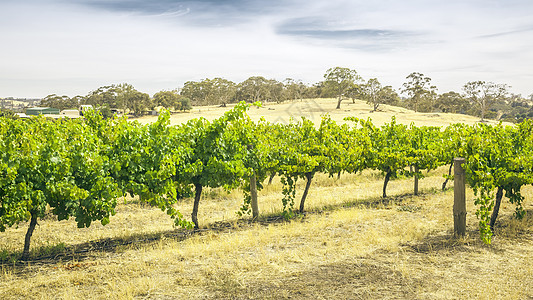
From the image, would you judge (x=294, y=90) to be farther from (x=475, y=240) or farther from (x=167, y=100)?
(x=475, y=240)

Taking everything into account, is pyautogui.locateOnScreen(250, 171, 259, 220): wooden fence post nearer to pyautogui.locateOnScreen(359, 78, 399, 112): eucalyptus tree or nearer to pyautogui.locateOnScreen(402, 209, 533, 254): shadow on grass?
pyautogui.locateOnScreen(402, 209, 533, 254): shadow on grass

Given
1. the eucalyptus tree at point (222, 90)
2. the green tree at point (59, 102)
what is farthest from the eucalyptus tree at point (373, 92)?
the green tree at point (59, 102)

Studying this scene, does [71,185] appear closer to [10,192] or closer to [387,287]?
[10,192]

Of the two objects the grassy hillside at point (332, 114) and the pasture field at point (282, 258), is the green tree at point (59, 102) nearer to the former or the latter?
the grassy hillside at point (332, 114)

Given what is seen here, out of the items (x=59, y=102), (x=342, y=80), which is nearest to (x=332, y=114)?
(x=342, y=80)

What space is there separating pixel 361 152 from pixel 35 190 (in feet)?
34.9

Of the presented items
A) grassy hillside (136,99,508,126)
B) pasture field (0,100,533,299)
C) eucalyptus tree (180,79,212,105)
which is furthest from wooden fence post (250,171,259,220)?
eucalyptus tree (180,79,212,105)

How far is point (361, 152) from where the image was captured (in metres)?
14.5

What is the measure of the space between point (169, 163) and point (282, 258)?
390 cm

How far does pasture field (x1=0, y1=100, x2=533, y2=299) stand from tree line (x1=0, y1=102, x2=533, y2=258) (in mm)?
721

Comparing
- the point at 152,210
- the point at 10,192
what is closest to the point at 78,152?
the point at 10,192

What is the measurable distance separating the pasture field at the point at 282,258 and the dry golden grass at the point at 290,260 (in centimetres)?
3

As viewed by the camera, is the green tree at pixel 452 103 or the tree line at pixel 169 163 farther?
the green tree at pixel 452 103

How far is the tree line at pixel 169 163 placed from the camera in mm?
8281
